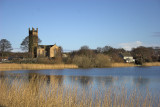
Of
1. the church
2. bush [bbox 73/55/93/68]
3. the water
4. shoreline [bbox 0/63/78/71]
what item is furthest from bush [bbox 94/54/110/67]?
the church

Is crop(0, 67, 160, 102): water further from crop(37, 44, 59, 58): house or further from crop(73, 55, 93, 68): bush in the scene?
crop(37, 44, 59, 58): house

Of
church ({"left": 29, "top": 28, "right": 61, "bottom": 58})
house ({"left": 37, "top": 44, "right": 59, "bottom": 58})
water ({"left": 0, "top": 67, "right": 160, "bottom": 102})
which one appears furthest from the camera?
house ({"left": 37, "top": 44, "right": 59, "bottom": 58})

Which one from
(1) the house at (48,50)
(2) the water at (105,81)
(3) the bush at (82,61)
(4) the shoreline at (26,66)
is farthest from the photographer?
(1) the house at (48,50)

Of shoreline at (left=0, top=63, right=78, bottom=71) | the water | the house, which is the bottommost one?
the water

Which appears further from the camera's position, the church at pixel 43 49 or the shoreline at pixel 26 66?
the church at pixel 43 49

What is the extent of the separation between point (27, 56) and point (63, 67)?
15635 mm

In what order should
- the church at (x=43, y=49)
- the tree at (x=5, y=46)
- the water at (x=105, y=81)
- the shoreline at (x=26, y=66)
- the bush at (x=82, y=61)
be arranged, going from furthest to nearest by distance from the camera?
the church at (x=43, y=49), the tree at (x=5, y=46), the bush at (x=82, y=61), the shoreline at (x=26, y=66), the water at (x=105, y=81)

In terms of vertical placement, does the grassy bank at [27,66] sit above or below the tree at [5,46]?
below

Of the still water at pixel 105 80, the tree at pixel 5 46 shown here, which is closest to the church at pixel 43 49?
the tree at pixel 5 46

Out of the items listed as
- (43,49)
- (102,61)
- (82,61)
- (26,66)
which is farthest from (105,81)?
(43,49)

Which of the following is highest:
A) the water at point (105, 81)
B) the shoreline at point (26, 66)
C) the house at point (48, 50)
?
the house at point (48, 50)

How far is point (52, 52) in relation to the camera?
5884 centimetres

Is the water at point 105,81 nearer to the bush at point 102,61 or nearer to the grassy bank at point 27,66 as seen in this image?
the grassy bank at point 27,66

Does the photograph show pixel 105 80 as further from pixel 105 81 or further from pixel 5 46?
pixel 5 46
